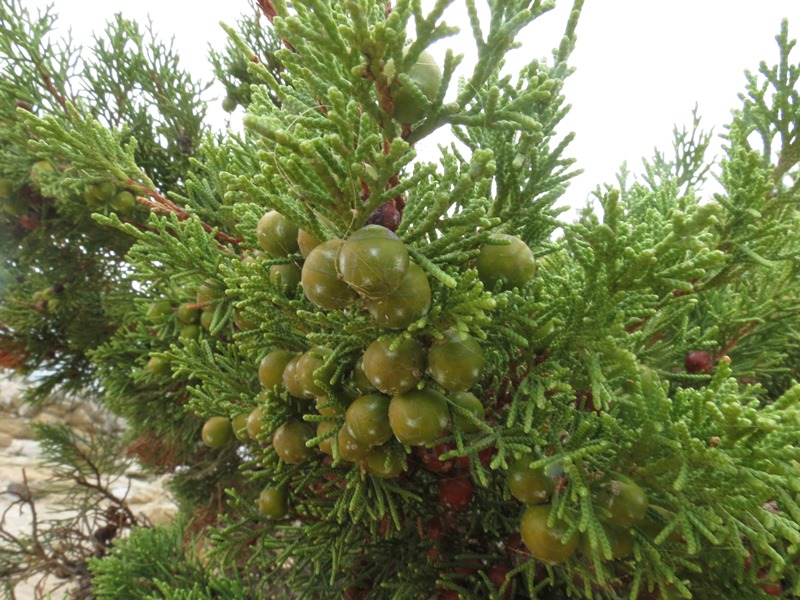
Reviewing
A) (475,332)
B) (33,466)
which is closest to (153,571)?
(475,332)

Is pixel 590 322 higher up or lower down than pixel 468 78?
lower down

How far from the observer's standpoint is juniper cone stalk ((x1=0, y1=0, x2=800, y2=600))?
0.86 m

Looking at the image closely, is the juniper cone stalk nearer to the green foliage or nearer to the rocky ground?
the green foliage

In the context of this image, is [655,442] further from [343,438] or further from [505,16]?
[505,16]

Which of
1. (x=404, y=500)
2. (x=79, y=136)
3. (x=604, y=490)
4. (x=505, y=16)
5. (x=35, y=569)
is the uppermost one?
(x=505, y=16)

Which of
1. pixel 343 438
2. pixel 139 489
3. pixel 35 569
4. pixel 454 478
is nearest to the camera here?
pixel 343 438

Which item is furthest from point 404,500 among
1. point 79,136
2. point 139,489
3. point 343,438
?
point 139,489

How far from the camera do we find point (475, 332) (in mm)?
968

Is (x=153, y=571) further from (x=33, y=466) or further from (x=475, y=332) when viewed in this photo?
(x=33, y=466)

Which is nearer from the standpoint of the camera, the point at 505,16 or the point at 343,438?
the point at 505,16

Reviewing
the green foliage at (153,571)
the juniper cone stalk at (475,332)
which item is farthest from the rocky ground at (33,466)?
the juniper cone stalk at (475,332)

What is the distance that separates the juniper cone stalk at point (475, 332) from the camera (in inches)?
33.8

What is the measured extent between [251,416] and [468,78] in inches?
36.8

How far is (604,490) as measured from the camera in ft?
3.29
